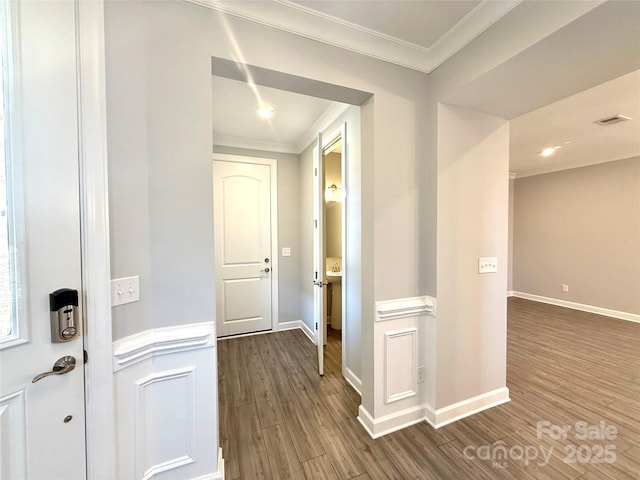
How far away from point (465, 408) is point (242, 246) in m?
2.82

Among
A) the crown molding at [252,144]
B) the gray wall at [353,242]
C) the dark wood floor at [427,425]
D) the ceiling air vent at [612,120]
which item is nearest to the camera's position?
the dark wood floor at [427,425]

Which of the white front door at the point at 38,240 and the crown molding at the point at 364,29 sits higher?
the crown molding at the point at 364,29

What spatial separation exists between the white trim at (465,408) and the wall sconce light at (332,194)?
107 inches

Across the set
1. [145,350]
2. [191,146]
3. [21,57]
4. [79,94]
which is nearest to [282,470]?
[145,350]

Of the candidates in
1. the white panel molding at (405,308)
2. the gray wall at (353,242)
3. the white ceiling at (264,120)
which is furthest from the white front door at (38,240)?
the gray wall at (353,242)

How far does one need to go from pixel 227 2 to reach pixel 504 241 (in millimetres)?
2384

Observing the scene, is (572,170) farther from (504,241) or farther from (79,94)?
(79,94)

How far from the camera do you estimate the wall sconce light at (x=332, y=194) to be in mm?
3779

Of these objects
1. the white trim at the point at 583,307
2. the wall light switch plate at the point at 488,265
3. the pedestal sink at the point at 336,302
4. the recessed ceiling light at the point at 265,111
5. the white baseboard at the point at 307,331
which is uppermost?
the recessed ceiling light at the point at 265,111

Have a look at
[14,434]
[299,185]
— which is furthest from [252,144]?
[14,434]

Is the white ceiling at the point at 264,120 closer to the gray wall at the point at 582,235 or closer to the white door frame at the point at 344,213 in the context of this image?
the white door frame at the point at 344,213

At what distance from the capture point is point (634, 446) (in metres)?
1.61

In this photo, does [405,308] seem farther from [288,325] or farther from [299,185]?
[299,185]

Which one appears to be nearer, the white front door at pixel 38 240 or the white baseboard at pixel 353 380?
the white front door at pixel 38 240
